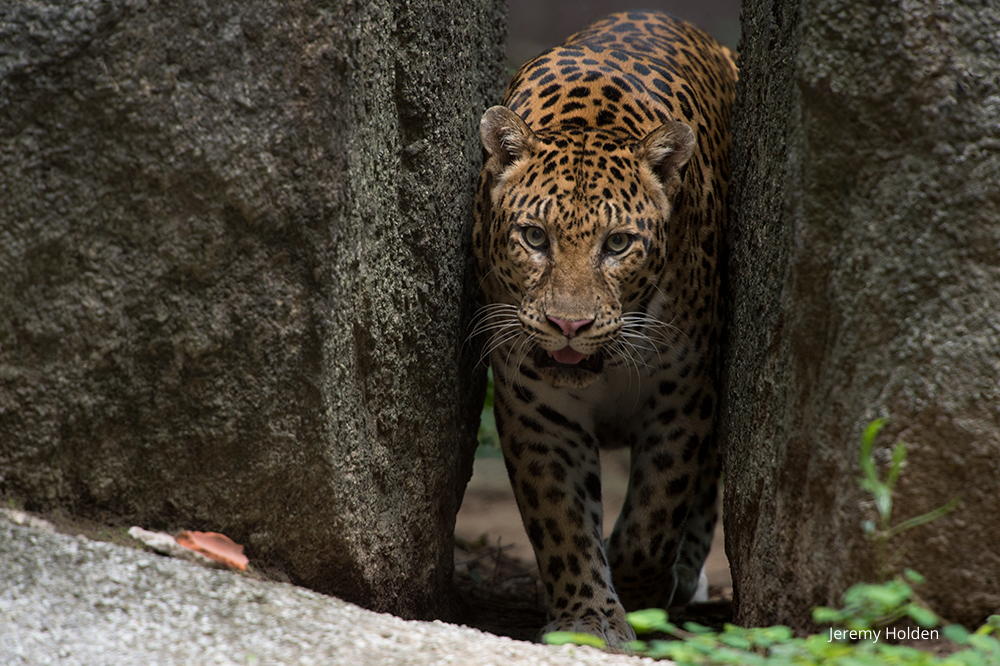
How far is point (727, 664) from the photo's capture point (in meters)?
2.64

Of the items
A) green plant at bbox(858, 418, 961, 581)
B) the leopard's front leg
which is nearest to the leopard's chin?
the leopard's front leg

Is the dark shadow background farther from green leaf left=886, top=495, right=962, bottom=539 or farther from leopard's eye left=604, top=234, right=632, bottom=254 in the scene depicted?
green leaf left=886, top=495, right=962, bottom=539

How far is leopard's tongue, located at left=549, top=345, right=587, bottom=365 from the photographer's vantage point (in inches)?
160

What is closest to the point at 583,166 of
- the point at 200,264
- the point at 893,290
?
the point at 893,290

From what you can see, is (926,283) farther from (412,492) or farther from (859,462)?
(412,492)

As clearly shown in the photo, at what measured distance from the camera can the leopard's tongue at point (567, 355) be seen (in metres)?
4.07

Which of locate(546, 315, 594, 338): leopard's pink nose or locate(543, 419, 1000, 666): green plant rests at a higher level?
locate(546, 315, 594, 338): leopard's pink nose

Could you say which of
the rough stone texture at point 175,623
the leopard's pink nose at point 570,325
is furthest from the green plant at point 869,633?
the leopard's pink nose at point 570,325

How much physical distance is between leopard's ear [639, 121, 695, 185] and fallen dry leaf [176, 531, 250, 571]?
93.4 inches

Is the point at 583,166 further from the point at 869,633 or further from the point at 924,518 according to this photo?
the point at 869,633

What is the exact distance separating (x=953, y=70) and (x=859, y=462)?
45.6 inches

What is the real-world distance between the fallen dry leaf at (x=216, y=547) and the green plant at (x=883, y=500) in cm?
196

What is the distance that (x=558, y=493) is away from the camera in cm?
440

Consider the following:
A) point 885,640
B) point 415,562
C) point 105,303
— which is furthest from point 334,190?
point 885,640
